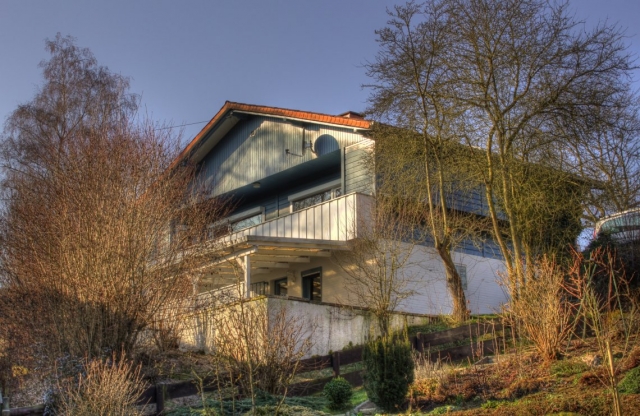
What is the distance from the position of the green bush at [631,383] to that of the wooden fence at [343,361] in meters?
3.07

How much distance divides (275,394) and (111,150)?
809cm

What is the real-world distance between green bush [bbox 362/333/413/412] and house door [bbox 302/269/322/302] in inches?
444

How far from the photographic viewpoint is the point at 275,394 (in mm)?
12352

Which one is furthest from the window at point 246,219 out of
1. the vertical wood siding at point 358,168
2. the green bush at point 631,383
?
the green bush at point 631,383

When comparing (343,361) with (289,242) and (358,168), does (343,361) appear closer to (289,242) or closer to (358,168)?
(289,242)

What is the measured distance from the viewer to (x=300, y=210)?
22297mm

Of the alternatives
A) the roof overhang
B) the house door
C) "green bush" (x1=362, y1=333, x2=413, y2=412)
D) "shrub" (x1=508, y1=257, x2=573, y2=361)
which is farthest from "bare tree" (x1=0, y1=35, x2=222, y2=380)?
"shrub" (x1=508, y1=257, x2=573, y2=361)

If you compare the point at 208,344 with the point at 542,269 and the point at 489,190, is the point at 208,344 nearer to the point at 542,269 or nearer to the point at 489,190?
the point at 489,190

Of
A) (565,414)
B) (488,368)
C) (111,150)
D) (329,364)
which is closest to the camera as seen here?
(565,414)

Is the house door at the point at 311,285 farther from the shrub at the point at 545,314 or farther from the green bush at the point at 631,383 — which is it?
the green bush at the point at 631,383

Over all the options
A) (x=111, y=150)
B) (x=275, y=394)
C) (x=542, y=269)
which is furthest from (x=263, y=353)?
(x=111, y=150)

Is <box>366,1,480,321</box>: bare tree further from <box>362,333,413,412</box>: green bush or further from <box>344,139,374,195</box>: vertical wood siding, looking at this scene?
<box>362,333,413,412</box>: green bush

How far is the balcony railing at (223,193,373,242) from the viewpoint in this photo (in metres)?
20.3

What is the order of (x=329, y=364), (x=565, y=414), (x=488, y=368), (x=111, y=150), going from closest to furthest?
(x=565, y=414) < (x=488, y=368) < (x=329, y=364) < (x=111, y=150)
